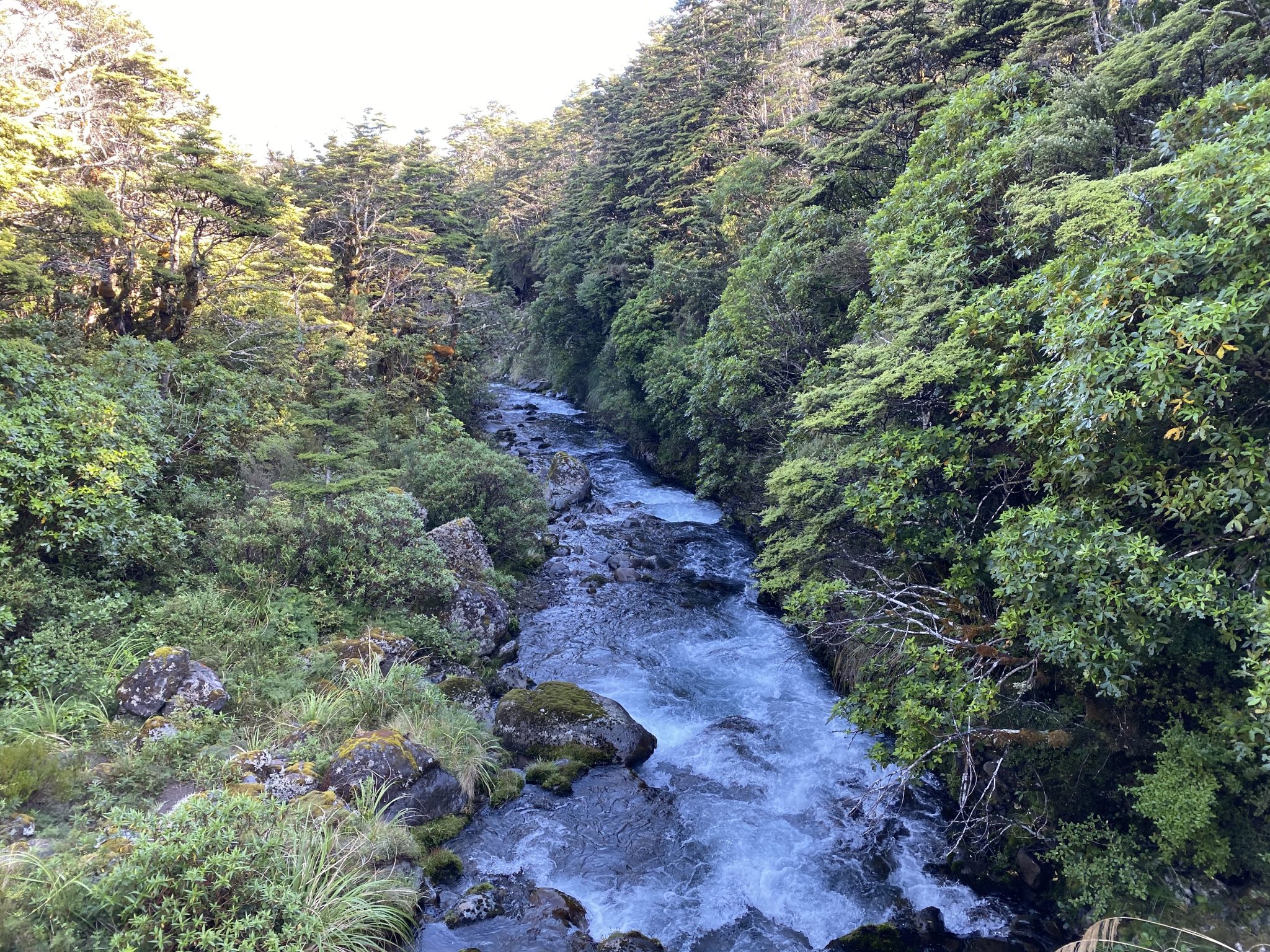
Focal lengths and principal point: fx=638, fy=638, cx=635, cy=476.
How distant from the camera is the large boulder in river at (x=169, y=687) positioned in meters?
7.78

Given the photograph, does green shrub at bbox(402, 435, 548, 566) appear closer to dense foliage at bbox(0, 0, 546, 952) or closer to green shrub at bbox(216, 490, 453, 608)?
dense foliage at bbox(0, 0, 546, 952)

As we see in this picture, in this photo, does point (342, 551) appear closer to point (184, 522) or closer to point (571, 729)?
point (184, 522)

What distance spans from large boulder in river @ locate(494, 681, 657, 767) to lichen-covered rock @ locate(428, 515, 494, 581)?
4.01 metres

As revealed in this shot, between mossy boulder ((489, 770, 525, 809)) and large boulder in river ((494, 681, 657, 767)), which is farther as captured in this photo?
large boulder in river ((494, 681, 657, 767))

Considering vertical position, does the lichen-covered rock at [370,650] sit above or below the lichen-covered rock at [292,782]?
above

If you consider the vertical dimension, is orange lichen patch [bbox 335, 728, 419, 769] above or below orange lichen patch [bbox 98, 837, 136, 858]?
below

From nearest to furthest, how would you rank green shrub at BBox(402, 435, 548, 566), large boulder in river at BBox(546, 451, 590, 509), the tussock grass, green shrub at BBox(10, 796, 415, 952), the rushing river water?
green shrub at BBox(10, 796, 415, 952) < the tussock grass < the rushing river water < green shrub at BBox(402, 435, 548, 566) < large boulder in river at BBox(546, 451, 590, 509)

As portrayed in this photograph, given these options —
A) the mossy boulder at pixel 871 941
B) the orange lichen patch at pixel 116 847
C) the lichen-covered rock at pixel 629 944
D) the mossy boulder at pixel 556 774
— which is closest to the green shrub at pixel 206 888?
the orange lichen patch at pixel 116 847

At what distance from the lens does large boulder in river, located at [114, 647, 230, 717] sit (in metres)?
7.78

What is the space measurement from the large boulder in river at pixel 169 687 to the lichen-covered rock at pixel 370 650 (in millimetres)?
1594

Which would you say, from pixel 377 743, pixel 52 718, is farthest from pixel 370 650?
pixel 52 718

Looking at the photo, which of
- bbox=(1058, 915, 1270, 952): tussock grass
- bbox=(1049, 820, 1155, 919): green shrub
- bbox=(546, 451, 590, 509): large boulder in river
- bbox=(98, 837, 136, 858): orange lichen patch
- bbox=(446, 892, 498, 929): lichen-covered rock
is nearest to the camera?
bbox=(98, 837, 136, 858): orange lichen patch

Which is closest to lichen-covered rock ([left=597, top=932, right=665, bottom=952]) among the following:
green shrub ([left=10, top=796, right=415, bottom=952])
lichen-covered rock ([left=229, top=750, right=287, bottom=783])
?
green shrub ([left=10, top=796, right=415, bottom=952])

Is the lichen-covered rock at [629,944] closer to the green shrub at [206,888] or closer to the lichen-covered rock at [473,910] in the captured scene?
the lichen-covered rock at [473,910]
